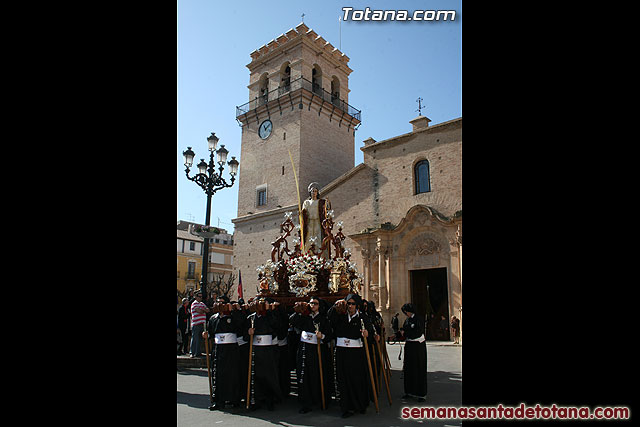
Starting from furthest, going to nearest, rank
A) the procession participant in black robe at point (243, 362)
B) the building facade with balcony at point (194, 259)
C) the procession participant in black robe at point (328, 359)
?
the building facade with balcony at point (194, 259)
the procession participant in black robe at point (243, 362)
the procession participant in black robe at point (328, 359)

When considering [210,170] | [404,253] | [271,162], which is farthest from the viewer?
[271,162]

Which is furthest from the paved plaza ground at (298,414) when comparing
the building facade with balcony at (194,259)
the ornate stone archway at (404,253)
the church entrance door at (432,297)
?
the building facade with balcony at (194,259)

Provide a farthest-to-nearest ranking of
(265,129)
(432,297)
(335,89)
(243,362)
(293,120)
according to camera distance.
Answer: (335,89) → (265,129) → (293,120) → (432,297) → (243,362)

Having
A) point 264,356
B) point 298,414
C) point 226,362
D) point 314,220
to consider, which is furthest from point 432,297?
point 226,362

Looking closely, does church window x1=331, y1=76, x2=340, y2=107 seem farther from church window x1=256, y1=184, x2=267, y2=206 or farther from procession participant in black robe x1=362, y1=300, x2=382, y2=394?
procession participant in black robe x1=362, y1=300, x2=382, y2=394

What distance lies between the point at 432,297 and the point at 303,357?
15380mm

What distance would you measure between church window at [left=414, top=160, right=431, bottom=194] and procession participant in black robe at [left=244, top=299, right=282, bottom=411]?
15.7 m

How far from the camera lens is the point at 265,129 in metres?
27.7

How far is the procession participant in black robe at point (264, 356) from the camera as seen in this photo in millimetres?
6637

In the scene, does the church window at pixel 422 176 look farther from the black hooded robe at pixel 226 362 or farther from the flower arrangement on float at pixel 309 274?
the black hooded robe at pixel 226 362

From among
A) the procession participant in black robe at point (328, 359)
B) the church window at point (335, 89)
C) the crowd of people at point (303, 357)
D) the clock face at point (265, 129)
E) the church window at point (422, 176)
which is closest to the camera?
the crowd of people at point (303, 357)

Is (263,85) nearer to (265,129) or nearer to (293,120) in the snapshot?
(265,129)
